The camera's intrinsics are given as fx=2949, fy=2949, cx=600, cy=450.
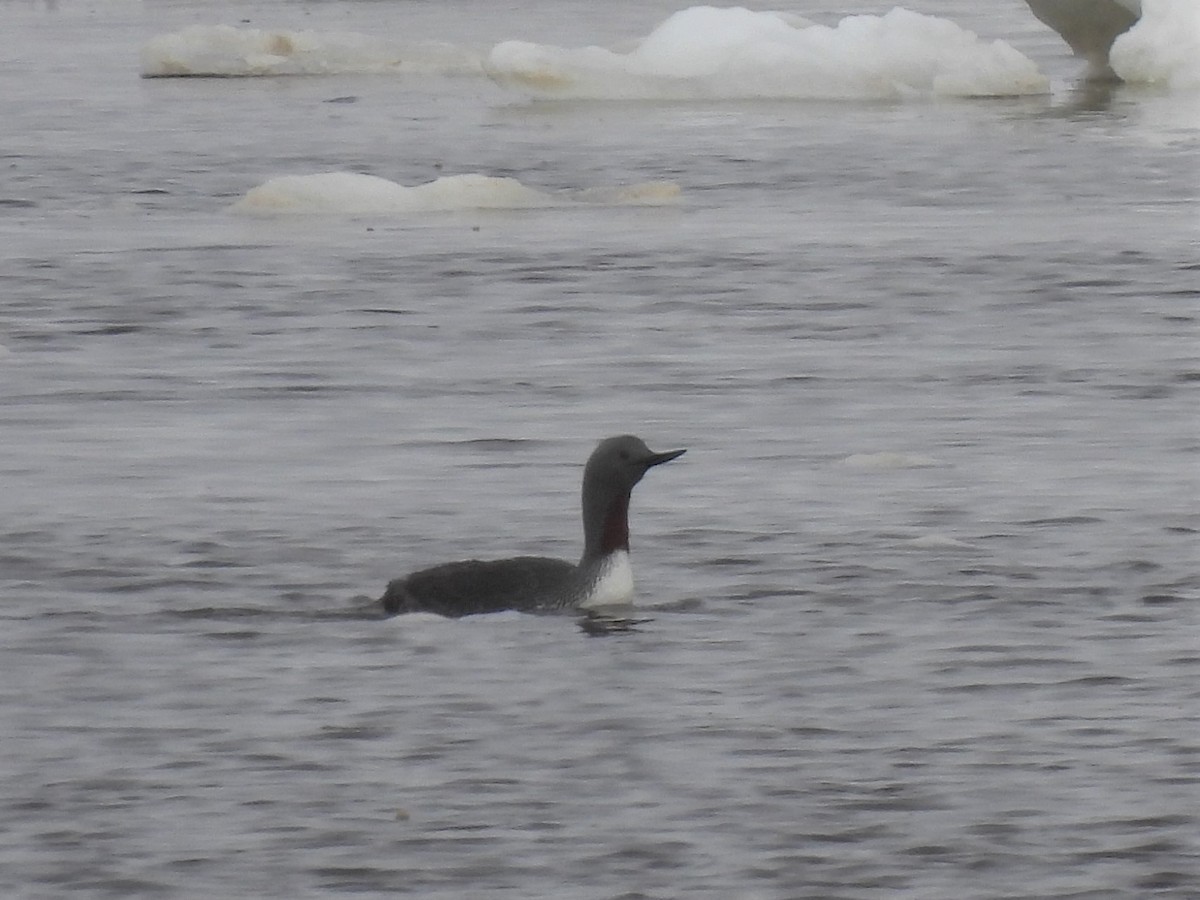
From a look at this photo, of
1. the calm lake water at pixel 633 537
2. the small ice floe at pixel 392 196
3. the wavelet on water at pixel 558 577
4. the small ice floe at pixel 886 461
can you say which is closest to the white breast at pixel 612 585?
the wavelet on water at pixel 558 577

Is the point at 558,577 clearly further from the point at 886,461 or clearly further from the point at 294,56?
the point at 294,56

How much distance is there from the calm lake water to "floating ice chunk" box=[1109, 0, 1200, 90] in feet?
18.8

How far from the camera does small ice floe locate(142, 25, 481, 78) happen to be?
28.1 metres

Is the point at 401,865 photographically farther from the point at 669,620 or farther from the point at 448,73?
the point at 448,73

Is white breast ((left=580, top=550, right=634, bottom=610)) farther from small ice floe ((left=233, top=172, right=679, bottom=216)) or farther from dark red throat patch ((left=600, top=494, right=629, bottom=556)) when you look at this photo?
small ice floe ((left=233, top=172, right=679, bottom=216))

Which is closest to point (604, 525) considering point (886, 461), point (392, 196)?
point (886, 461)

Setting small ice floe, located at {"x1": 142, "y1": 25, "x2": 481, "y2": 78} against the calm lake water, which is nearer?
the calm lake water

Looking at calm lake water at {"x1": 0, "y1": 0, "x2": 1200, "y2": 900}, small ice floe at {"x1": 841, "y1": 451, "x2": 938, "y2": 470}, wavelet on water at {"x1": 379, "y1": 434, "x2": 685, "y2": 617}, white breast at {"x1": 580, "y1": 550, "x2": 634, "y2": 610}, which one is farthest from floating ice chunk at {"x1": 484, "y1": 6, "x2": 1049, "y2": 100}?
white breast at {"x1": 580, "y1": 550, "x2": 634, "y2": 610}

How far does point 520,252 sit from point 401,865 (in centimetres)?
1018

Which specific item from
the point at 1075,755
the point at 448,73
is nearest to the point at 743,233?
the point at 1075,755

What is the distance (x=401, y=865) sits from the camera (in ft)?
17.7

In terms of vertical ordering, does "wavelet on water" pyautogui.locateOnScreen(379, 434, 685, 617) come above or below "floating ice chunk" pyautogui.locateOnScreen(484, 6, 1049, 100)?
below

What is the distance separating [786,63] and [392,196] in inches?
299

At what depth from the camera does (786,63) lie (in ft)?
78.1
